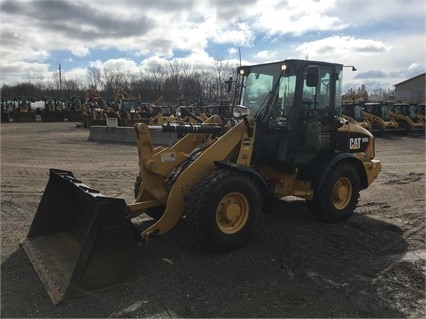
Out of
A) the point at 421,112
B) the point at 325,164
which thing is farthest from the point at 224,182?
the point at 421,112

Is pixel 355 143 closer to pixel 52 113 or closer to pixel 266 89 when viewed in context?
pixel 266 89

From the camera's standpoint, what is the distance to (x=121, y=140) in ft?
59.7

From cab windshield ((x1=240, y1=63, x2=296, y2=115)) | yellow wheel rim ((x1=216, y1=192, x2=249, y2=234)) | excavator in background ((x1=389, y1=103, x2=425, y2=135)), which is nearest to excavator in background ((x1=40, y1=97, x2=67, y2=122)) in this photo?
excavator in background ((x1=389, y1=103, x2=425, y2=135))

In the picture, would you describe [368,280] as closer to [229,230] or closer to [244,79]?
A: [229,230]

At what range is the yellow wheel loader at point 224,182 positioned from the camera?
3.95 m

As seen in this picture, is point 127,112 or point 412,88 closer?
point 127,112

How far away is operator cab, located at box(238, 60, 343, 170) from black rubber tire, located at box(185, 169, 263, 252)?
1.00 meters

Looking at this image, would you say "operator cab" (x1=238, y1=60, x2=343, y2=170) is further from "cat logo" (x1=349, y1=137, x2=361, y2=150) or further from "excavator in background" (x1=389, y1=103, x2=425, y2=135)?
"excavator in background" (x1=389, y1=103, x2=425, y2=135)

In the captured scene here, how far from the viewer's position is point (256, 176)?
16.2ft

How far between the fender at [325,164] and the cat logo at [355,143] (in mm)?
348

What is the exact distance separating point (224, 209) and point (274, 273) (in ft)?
3.01

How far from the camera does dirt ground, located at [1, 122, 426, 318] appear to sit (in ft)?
12.0

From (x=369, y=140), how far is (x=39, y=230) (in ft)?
18.1

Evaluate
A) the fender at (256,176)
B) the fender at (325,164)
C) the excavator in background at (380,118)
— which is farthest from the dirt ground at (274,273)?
the excavator in background at (380,118)
